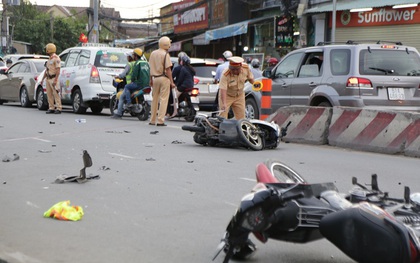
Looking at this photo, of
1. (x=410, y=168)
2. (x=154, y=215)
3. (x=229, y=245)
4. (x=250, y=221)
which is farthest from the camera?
(x=410, y=168)

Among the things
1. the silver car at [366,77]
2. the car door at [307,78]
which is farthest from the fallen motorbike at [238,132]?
the car door at [307,78]

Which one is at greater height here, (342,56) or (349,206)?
(342,56)

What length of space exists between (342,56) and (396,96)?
118cm

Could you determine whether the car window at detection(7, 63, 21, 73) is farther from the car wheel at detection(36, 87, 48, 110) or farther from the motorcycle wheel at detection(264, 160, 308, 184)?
the motorcycle wheel at detection(264, 160, 308, 184)

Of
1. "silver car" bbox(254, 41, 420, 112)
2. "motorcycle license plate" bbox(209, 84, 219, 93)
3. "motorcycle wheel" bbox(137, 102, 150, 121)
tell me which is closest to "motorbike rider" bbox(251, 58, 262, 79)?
"motorcycle license plate" bbox(209, 84, 219, 93)

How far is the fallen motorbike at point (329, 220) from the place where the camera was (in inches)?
145

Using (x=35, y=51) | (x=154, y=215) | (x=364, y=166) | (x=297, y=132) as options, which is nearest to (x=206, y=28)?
(x=297, y=132)

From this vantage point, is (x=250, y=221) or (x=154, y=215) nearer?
(x=250, y=221)

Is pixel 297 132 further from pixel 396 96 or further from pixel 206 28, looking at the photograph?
pixel 206 28

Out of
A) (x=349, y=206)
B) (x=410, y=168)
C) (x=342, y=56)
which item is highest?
(x=342, y=56)

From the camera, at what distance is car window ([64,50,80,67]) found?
19.7 meters

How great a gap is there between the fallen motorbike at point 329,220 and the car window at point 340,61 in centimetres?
782

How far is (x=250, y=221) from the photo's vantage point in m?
3.92

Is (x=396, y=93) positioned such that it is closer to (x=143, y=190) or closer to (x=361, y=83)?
(x=361, y=83)
